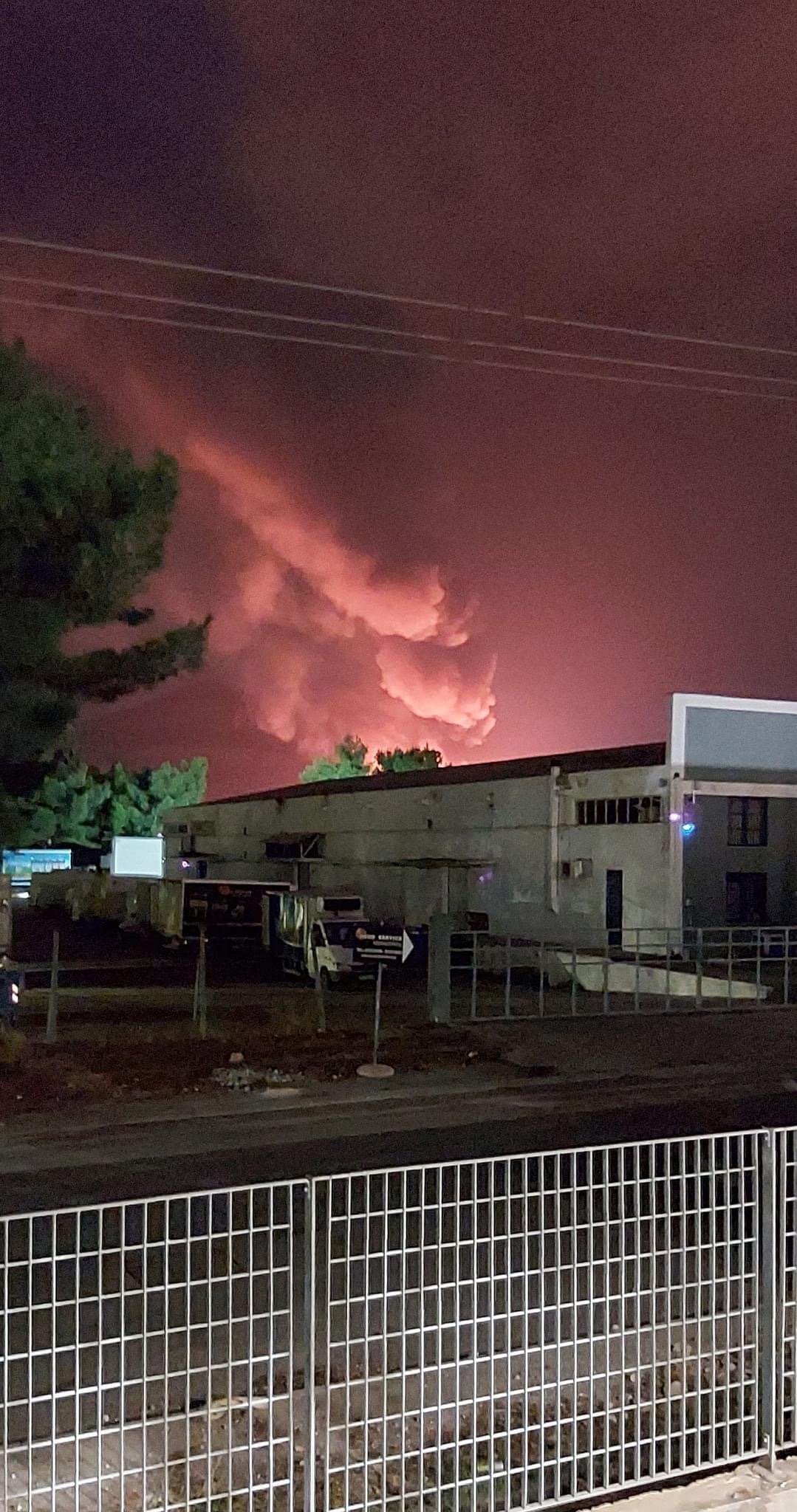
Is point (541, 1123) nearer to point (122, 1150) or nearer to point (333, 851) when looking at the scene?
point (122, 1150)

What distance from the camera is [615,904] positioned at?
25266 mm

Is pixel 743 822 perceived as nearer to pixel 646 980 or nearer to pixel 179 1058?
pixel 646 980

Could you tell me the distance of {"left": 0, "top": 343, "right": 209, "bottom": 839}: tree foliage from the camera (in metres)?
15.5

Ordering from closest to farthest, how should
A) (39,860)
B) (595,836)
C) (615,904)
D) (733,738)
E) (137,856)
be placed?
(733,738) < (615,904) < (595,836) < (137,856) < (39,860)

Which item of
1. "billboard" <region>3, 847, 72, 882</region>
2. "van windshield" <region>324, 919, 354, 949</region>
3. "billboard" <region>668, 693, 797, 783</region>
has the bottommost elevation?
"van windshield" <region>324, 919, 354, 949</region>

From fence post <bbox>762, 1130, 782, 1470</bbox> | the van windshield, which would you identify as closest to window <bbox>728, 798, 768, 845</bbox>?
the van windshield

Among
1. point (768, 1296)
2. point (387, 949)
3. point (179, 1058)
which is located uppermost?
point (387, 949)

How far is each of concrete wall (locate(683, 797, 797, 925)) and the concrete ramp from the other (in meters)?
5.37

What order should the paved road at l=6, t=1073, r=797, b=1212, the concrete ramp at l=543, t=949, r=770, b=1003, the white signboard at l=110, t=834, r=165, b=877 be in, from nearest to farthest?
the paved road at l=6, t=1073, r=797, b=1212 < the concrete ramp at l=543, t=949, r=770, b=1003 < the white signboard at l=110, t=834, r=165, b=877

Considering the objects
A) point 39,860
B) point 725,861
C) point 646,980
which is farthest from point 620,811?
point 39,860

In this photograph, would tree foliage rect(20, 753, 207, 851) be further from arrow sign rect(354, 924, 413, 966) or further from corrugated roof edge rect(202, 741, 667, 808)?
arrow sign rect(354, 924, 413, 966)

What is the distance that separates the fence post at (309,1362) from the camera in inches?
164

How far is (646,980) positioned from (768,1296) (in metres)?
17.9

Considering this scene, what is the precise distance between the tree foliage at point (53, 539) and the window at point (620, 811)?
464 inches
